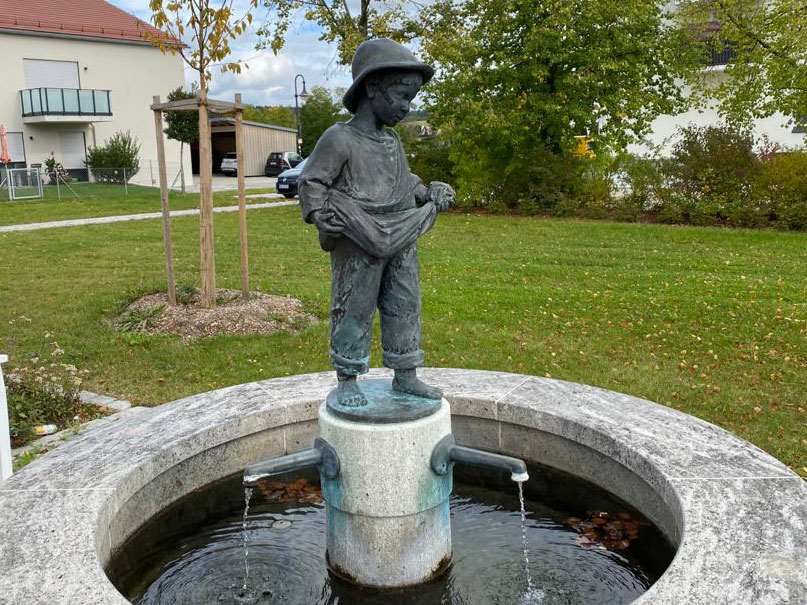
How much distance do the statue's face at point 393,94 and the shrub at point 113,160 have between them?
26.6 m

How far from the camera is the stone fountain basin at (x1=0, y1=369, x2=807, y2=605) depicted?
309 cm

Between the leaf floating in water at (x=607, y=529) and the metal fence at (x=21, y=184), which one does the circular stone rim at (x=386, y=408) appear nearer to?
the leaf floating in water at (x=607, y=529)

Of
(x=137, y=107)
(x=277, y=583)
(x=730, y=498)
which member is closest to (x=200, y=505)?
(x=277, y=583)

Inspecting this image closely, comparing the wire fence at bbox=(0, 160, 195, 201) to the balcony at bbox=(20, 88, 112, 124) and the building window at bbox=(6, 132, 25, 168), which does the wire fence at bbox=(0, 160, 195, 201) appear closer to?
the building window at bbox=(6, 132, 25, 168)

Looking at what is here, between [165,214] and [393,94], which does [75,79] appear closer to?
[165,214]

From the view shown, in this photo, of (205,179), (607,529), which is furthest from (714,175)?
(607,529)

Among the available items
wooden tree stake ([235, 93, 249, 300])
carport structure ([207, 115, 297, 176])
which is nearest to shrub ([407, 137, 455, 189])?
wooden tree stake ([235, 93, 249, 300])

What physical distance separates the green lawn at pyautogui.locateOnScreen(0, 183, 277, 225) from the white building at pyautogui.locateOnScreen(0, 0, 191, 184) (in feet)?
17.5

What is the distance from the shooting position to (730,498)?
3.70 m

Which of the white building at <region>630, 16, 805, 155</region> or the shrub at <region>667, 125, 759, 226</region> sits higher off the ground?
the white building at <region>630, 16, 805, 155</region>

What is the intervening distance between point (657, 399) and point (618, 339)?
5.69 feet

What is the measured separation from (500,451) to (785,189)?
44.9ft

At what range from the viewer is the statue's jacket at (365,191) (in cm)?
349

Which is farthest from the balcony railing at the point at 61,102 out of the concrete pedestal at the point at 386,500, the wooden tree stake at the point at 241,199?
the concrete pedestal at the point at 386,500
